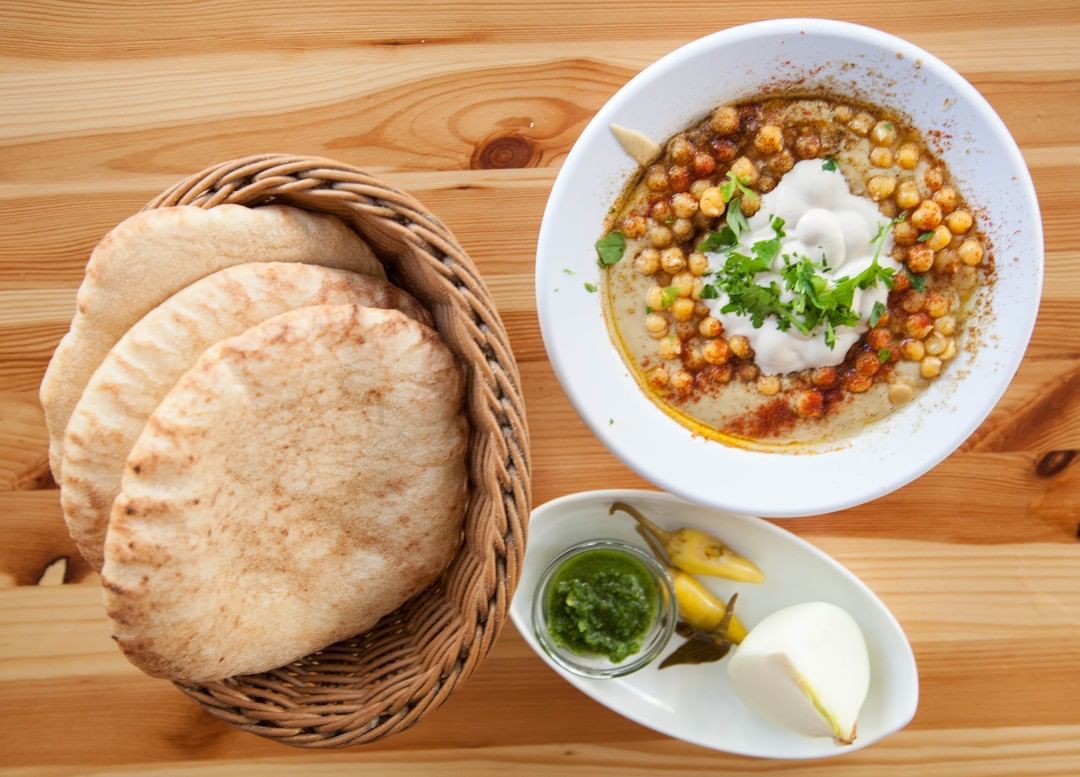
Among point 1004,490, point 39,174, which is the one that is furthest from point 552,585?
point 39,174

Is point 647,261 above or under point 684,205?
under

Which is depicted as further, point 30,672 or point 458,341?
point 30,672

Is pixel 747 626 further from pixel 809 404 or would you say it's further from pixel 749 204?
pixel 749 204

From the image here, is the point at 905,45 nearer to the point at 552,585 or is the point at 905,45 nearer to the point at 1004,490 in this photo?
the point at 1004,490

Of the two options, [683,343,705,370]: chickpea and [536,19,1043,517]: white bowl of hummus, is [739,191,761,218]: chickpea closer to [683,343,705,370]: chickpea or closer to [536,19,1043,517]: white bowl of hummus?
[536,19,1043,517]: white bowl of hummus

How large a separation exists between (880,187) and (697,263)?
462mm

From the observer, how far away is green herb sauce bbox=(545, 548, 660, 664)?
2.15m

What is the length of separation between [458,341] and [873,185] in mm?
1081

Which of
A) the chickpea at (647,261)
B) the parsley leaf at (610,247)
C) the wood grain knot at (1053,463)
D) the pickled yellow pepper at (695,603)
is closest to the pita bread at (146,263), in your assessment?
the parsley leaf at (610,247)

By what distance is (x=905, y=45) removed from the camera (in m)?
1.98

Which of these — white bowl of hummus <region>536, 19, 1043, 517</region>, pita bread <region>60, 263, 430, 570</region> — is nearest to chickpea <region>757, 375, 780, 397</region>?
white bowl of hummus <region>536, 19, 1043, 517</region>

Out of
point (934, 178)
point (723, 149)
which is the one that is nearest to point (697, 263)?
point (723, 149)

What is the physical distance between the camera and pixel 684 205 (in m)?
2.12

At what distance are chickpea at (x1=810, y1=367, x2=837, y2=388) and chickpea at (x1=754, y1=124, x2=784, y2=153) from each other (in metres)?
0.53
